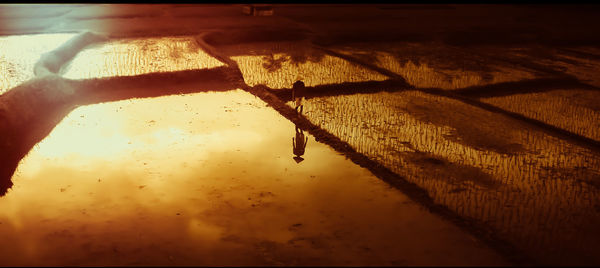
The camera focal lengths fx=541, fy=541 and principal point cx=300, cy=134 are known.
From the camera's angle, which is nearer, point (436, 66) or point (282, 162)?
point (282, 162)

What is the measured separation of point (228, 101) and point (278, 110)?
58cm

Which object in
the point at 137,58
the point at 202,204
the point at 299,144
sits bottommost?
the point at 202,204

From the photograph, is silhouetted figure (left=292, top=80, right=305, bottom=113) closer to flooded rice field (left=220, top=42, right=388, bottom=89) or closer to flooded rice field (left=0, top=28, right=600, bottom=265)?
flooded rice field (left=0, top=28, right=600, bottom=265)

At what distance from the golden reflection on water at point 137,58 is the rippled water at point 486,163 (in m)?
1.71

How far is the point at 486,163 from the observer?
3.91 metres

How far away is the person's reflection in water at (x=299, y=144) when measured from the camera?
4.05 m

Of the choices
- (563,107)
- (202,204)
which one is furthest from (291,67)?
(202,204)

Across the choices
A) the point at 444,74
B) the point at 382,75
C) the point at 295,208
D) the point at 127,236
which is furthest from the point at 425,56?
the point at 127,236

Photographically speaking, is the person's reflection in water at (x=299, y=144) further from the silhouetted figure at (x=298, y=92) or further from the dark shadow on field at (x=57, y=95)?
the dark shadow on field at (x=57, y=95)

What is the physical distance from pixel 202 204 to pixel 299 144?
1.17 meters

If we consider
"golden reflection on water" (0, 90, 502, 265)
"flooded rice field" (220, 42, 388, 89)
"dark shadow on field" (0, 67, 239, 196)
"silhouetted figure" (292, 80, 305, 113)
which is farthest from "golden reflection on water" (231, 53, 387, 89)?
"golden reflection on water" (0, 90, 502, 265)

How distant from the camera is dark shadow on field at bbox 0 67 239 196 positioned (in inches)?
159

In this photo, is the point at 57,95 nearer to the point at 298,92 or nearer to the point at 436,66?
the point at 298,92

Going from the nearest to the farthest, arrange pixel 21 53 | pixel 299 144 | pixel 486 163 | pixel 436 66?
pixel 486 163 < pixel 299 144 < pixel 21 53 < pixel 436 66
